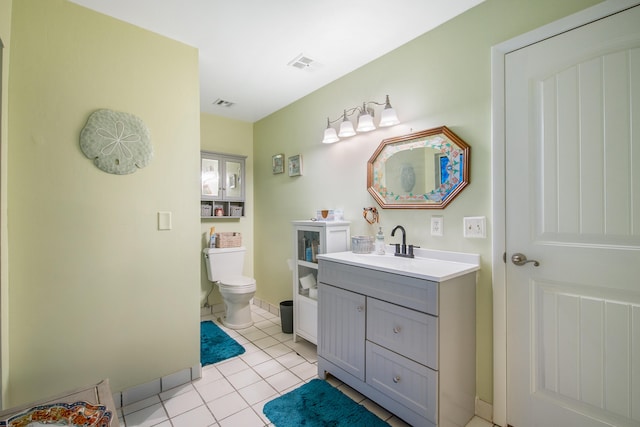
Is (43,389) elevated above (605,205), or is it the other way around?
(605,205)

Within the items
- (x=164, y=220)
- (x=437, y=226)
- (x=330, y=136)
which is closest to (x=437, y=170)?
(x=437, y=226)

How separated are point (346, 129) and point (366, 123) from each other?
0.78 ft

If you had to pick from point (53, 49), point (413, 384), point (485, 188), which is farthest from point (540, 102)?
point (53, 49)

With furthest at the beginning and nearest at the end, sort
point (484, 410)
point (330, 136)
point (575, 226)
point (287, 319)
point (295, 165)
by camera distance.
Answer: point (295, 165), point (287, 319), point (330, 136), point (484, 410), point (575, 226)

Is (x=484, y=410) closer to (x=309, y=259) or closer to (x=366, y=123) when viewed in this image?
(x=309, y=259)

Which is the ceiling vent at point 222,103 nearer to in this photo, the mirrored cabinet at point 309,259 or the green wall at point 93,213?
the green wall at point 93,213

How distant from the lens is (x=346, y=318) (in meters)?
1.89

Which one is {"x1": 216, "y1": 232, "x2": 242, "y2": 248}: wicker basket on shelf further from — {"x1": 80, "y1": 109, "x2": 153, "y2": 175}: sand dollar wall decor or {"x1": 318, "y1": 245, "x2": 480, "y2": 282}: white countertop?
{"x1": 318, "y1": 245, "x2": 480, "y2": 282}: white countertop

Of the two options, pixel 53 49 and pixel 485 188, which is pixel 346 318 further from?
pixel 53 49

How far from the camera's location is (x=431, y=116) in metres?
1.94

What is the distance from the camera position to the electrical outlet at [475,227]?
169 centimetres

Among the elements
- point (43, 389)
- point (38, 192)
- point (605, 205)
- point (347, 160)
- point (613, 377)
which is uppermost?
point (347, 160)

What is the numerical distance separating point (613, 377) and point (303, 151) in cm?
268

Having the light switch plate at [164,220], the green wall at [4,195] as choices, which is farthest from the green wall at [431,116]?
the green wall at [4,195]
